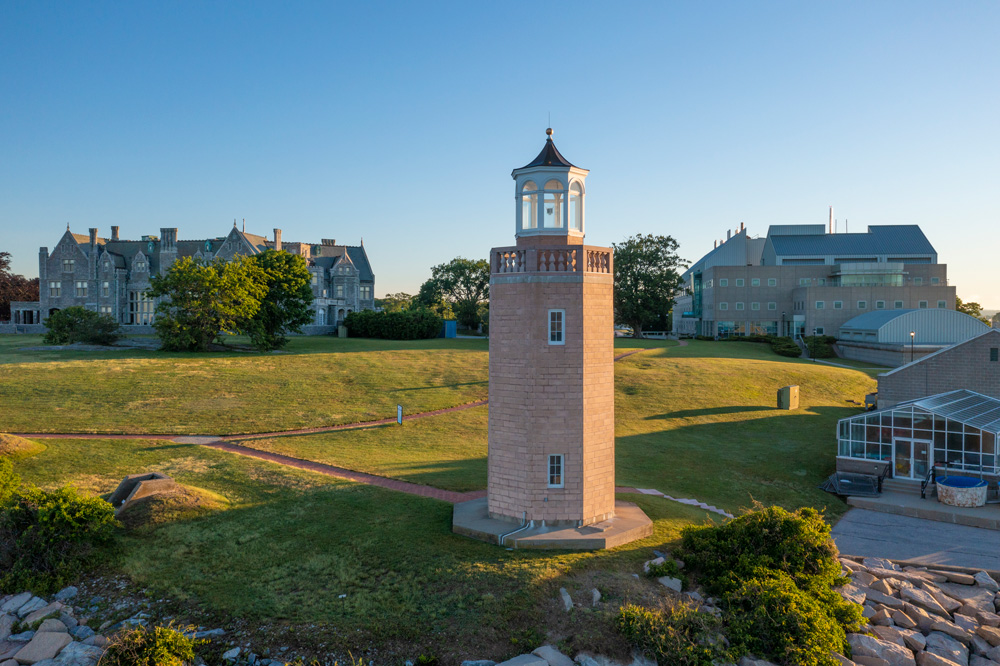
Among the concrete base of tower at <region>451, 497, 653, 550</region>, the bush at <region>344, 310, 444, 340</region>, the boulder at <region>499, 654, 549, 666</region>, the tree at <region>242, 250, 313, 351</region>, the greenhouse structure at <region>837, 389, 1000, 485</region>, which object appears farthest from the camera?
the bush at <region>344, 310, 444, 340</region>

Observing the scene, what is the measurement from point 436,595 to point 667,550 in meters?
6.21

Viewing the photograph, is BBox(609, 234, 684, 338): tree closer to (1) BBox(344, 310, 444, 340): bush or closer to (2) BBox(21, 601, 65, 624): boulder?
(1) BBox(344, 310, 444, 340): bush

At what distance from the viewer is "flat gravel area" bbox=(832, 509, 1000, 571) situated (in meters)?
18.0

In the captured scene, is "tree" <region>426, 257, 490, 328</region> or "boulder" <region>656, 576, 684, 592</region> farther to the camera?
"tree" <region>426, 257, 490, 328</region>

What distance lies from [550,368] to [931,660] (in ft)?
32.9

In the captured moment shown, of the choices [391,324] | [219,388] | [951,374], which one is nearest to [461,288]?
[391,324]

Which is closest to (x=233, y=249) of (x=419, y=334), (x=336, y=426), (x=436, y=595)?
(x=419, y=334)

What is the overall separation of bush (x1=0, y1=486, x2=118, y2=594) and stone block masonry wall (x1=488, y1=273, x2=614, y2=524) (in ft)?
33.7

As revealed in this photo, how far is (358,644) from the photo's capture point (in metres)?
12.0

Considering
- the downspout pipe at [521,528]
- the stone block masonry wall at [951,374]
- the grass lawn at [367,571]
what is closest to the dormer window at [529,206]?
the downspout pipe at [521,528]

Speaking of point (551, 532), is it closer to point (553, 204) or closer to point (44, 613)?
point (553, 204)

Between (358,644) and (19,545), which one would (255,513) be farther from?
(358,644)

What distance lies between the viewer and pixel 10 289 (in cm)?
8194

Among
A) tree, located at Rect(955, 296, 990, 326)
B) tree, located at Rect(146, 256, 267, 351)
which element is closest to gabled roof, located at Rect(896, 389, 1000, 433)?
tree, located at Rect(146, 256, 267, 351)
